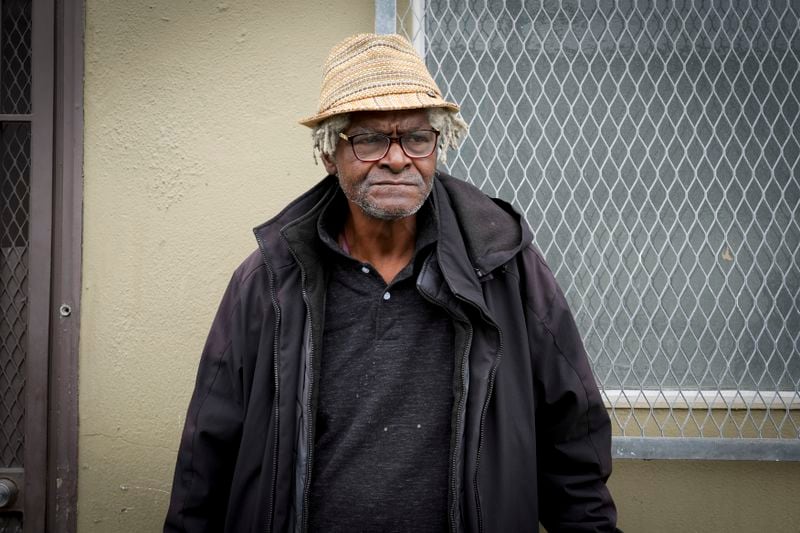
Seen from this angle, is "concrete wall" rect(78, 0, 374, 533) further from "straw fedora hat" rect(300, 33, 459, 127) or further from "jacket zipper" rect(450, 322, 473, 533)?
"jacket zipper" rect(450, 322, 473, 533)

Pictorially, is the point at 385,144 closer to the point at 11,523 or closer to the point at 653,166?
the point at 653,166

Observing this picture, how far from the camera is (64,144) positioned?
7.93 feet

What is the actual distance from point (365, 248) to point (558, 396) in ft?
2.33

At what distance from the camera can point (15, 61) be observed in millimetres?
2502

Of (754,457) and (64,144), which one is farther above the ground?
(64,144)

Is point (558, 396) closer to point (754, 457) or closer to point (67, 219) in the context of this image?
point (754, 457)

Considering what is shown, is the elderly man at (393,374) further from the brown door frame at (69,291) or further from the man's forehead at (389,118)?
the brown door frame at (69,291)

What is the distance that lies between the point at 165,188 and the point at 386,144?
121 centimetres

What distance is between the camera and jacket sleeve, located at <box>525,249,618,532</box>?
5.19 feet

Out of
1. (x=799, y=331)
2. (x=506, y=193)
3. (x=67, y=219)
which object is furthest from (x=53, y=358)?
(x=799, y=331)

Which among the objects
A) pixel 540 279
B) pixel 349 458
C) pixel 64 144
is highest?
pixel 64 144

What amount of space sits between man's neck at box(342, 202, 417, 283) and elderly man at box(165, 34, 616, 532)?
66 millimetres

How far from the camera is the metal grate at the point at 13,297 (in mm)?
2502

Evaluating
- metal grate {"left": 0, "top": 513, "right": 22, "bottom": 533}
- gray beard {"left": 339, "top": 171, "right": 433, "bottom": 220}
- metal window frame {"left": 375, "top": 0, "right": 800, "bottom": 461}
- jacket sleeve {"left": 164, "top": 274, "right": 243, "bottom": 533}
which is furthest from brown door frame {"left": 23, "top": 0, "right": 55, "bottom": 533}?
gray beard {"left": 339, "top": 171, "right": 433, "bottom": 220}
